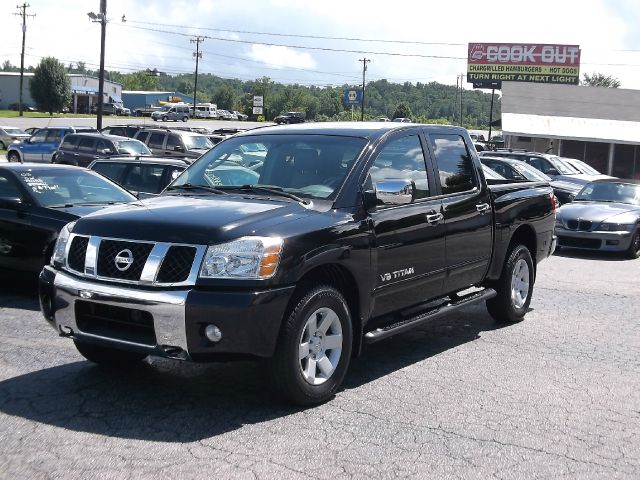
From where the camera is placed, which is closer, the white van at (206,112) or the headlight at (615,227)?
the headlight at (615,227)

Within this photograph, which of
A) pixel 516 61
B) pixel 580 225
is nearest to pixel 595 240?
pixel 580 225

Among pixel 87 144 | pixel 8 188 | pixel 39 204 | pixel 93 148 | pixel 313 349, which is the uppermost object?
pixel 87 144

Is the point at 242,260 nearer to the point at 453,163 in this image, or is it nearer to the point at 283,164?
the point at 283,164

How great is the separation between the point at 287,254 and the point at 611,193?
42.1 ft

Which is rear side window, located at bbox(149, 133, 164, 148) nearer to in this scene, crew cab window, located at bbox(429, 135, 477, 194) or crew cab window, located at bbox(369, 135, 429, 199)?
crew cab window, located at bbox(429, 135, 477, 194)

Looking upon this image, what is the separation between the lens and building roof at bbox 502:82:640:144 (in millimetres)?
44188

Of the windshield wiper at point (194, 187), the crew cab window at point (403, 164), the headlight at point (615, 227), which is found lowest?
the headlight at point (615, 227)

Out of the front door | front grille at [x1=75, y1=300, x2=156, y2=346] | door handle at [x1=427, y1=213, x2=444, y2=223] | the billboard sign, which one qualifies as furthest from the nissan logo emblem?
the billboard sign

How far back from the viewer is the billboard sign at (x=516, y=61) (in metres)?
79.3

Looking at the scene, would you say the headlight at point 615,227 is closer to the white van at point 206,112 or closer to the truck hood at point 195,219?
the truck hood at point 195,219

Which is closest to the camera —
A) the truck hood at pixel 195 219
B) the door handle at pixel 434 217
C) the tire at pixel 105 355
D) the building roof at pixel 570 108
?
the truck hood at pixel 195 219

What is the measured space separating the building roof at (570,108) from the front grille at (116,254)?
39.3 meters

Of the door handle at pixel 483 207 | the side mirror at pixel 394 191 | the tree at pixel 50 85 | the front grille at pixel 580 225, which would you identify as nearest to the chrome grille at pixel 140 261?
the side mirror at pixel 394 191

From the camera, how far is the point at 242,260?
5117mm
